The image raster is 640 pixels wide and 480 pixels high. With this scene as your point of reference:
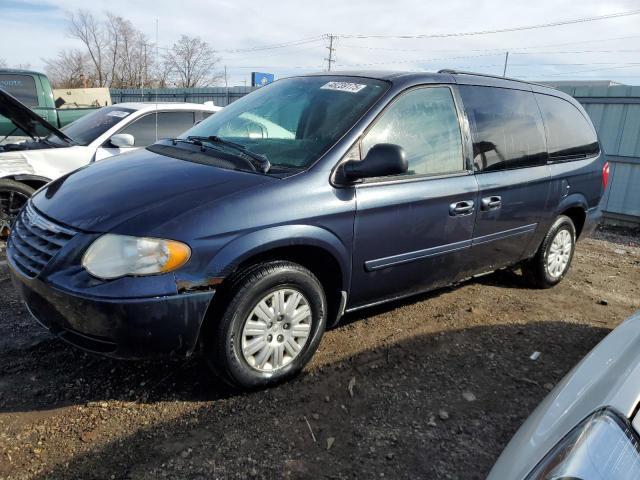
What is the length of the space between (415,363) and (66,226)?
224cm

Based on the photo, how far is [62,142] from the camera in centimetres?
562

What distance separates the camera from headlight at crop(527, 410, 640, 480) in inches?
45.9

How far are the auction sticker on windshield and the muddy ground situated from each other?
170 cm

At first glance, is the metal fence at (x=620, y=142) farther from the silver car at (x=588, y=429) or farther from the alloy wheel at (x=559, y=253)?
the silver car at (x=588, y=429)

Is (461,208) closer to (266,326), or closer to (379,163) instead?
(379,163)

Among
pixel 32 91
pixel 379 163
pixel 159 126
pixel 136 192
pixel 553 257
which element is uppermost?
pixel 32 91

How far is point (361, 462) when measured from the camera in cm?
239

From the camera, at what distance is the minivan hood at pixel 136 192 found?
249 centimetres

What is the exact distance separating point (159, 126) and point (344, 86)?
11.1 ft

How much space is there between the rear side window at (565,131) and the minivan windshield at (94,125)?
4467 millimetres

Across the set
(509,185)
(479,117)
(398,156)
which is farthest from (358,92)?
(509,185)

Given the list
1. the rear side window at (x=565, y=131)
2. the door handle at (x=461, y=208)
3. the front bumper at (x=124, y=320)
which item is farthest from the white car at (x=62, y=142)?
the rear side window at (x=565, y=131)

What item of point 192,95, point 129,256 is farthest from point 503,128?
point 192,95

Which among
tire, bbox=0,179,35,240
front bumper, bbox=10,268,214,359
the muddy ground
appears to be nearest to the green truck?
tire, bbox=0,179,35,240
